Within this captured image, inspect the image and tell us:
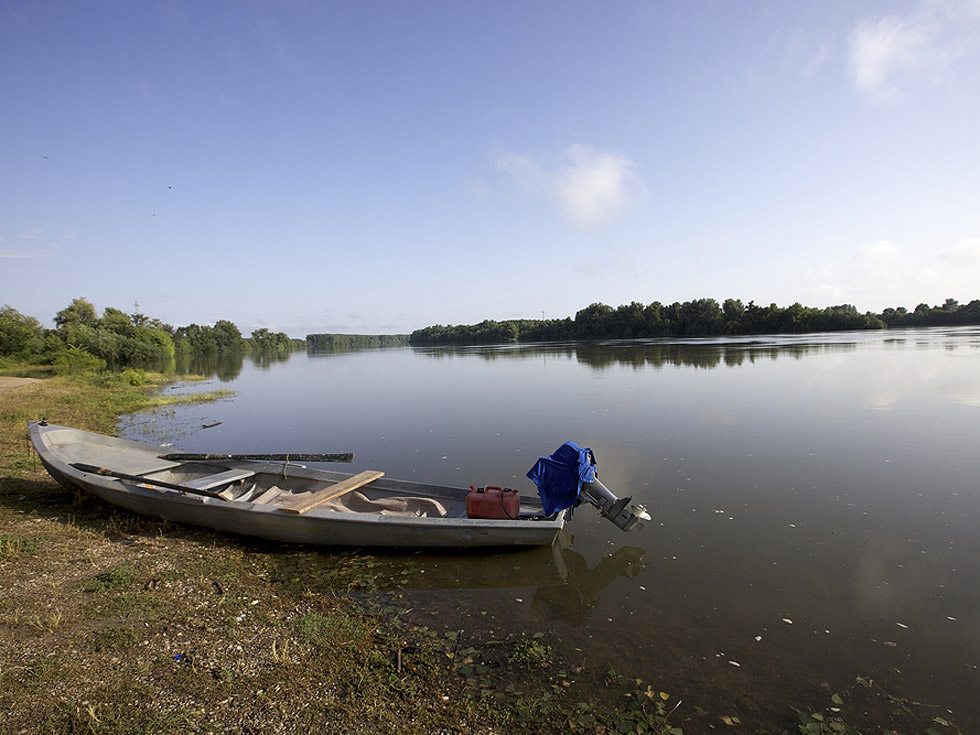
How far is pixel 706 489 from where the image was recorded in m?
8.31

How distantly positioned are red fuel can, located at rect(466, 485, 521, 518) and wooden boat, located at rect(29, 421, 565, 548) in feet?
0.79

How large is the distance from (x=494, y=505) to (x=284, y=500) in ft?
11.1

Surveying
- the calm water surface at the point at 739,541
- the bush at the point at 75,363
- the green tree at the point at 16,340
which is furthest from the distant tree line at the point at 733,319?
the green tree at the point at 16,340

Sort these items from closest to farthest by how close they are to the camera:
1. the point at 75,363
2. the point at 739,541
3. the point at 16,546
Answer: the point at 16,546, the point at 739,541, the point at 75,363

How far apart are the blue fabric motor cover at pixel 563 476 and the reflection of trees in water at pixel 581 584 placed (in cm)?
74

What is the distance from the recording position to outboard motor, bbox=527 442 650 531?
5.90m

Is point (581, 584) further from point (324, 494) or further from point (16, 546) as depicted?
point (16, 546)

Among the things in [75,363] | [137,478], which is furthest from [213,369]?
[137,478]

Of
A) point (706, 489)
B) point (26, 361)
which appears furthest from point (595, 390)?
point (26, 361)

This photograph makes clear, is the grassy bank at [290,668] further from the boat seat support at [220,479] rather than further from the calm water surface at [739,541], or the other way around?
the boat seat support at [220,479]

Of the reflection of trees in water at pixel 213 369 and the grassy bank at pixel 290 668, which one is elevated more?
the reflection of trees in water at pixel 213 369

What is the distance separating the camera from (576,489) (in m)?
6.11

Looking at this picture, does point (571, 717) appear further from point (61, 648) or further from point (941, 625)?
point (61, 648)

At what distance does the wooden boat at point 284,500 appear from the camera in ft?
19.7
